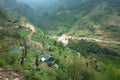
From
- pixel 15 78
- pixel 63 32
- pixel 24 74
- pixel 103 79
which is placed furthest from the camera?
pixel 63 32

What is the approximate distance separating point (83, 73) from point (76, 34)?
109932mm

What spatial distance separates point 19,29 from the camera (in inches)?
4884

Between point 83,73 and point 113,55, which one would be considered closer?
point 83,73

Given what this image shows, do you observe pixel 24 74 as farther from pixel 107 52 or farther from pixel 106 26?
pixel 106 26

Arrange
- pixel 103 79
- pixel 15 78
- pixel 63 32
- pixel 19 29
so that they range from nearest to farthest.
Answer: pixel 15 78 → pixel 103 79 → pixel 19 29 → pixel 63 32

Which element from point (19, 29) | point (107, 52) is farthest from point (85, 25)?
point (19, 29)

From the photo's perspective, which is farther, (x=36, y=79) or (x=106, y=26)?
(x=106, y=26)

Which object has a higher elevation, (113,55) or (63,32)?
(63,32)

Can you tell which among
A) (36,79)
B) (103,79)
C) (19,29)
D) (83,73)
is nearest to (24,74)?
(36,79)

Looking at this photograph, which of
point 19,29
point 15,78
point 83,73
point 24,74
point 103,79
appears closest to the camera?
point 15,78

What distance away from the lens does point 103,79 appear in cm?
4312

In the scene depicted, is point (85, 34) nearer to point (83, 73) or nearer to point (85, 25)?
point (85, 25)

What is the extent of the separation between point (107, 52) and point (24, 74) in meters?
114

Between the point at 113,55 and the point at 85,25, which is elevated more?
the point at 85,25
